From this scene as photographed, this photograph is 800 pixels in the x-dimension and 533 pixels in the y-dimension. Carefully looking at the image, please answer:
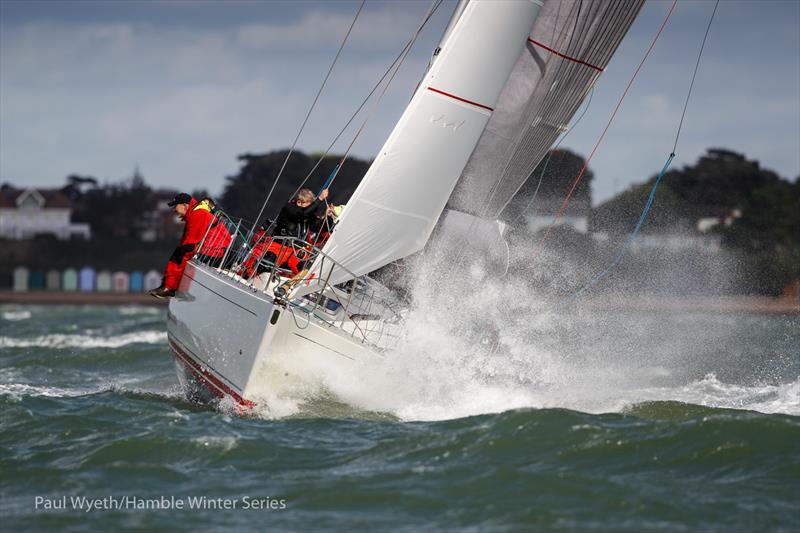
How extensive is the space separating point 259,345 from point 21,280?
50.9 m

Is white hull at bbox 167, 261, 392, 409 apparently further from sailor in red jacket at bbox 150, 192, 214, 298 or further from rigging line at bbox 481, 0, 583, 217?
rigging line at bbox 481, 0, 583, 217

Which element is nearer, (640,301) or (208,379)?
(208,379)

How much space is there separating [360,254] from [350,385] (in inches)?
42.5

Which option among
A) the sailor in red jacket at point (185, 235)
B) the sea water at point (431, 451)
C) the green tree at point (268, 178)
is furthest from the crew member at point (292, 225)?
the green tree at point (268, 178)

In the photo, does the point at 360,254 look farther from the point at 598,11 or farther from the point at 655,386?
the point at 655,386

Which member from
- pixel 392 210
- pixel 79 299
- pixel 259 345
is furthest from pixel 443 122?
pixel 79 299

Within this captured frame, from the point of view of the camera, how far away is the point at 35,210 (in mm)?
84875

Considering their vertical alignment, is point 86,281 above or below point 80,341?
below

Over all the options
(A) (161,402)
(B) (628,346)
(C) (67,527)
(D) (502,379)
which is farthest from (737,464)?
(B) (628,346)

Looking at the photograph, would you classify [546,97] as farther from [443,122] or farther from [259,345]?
[259,345]

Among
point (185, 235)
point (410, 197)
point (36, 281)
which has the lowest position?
point (36, 281)

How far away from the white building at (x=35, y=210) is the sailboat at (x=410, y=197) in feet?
248

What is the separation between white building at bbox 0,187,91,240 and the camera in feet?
274

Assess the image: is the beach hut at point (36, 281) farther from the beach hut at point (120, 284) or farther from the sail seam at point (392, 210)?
the sail seam at point (392, 210)
